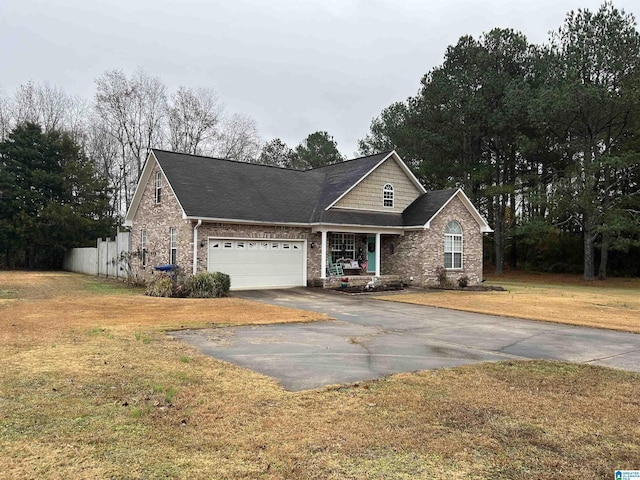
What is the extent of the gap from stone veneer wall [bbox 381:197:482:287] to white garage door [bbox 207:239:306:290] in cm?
530

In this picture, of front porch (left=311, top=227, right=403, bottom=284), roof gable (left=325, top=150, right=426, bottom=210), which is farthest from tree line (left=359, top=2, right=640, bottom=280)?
front porch (left=311, top=227, right=403, bottom=284)

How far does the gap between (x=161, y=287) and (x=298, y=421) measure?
13929 mm

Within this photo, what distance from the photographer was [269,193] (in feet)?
74.0

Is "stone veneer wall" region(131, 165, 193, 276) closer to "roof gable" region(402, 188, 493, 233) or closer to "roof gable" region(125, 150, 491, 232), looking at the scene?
"roof gable" region(125, 150, 491, 232)

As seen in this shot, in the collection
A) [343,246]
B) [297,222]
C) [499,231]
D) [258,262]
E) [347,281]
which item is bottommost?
[347,281]

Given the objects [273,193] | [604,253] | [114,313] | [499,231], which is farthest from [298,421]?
[499,231]

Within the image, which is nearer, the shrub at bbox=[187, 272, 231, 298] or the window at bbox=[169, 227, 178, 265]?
the shrub at bbox=[187, 272, 231, 298]

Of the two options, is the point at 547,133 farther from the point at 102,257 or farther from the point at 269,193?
the point at 102,257

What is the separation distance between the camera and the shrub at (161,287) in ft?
56.6

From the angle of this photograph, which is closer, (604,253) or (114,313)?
(114,313)

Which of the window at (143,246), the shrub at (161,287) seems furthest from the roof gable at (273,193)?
the shrub at (161,287)

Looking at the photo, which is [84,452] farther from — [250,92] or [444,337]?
[250,92]

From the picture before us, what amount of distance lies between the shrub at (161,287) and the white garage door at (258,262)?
6.84 feet

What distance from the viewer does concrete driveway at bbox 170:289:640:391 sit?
705cm
